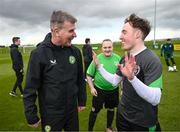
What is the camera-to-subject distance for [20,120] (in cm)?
877

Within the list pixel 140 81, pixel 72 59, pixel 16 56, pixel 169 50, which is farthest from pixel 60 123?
pixel 169 50

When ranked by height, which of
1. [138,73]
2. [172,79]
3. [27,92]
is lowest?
[172,79]

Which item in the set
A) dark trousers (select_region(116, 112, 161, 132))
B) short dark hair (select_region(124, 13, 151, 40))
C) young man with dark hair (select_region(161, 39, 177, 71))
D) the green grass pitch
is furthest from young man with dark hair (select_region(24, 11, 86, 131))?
young man with dark hair (select_region(161, 39, 177, 71))

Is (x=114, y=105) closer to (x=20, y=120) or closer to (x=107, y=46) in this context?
(x=107, y=46)

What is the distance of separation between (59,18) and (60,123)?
1.50 m

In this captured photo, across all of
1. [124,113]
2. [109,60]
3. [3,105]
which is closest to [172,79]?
[3,105]

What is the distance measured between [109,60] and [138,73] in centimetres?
296

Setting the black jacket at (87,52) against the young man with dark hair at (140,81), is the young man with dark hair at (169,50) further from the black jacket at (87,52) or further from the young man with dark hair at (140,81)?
the young man with dark hair at (140,81)

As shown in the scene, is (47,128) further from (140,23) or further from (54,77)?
(140,23)

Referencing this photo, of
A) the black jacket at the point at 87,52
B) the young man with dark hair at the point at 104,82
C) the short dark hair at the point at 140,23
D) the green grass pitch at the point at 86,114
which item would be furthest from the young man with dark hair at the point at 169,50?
the short dark hair at the point at 140,23

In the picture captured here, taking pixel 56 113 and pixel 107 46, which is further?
pixel 107 46

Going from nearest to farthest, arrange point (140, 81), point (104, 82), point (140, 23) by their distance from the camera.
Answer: point (140, 81) < point (140, 23) < point (104, 82)

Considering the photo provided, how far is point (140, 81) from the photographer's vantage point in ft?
11.7

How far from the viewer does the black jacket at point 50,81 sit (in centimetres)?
414
